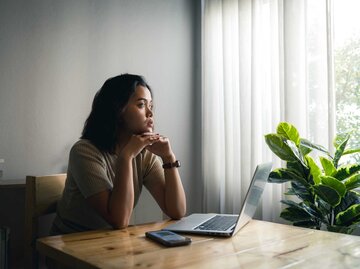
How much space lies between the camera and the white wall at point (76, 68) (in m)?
2.17

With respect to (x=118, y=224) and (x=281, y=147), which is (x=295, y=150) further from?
(x=118, y=224)

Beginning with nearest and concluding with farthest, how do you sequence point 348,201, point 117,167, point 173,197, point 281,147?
point 117,167, point 173,197, point 348,201, point 281,147

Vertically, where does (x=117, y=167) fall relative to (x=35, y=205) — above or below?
above

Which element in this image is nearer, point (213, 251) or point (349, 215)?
point (213, 251)

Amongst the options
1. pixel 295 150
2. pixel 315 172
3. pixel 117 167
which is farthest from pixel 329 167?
pixel 117 167

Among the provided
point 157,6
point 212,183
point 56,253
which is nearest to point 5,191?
point 56,253

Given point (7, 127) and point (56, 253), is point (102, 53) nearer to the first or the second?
point (7, 127)

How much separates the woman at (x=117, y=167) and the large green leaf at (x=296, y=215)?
741 millimetres

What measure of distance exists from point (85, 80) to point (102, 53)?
0.78ft

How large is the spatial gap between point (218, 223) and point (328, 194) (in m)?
0.81

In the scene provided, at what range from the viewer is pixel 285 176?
206 cm

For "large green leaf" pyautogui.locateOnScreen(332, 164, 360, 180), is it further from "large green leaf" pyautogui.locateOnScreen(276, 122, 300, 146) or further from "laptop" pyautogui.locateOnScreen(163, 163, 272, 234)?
"laptop" pyautogui.locateOnScreen(163, 163, 272, 234)

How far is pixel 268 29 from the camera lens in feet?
8.63

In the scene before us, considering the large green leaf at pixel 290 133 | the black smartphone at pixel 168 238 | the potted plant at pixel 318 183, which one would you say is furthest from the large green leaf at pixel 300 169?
the black smartphone at pixel 168 238
